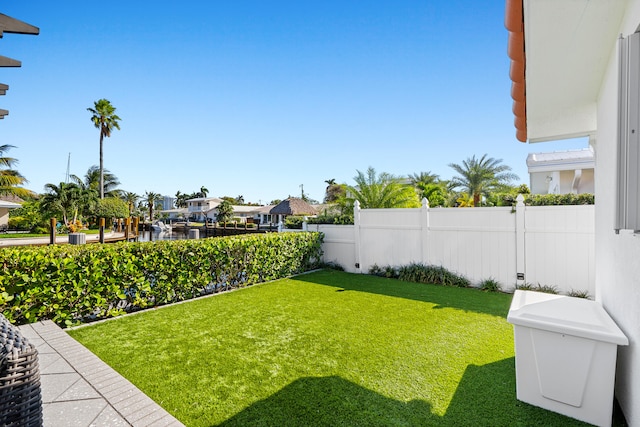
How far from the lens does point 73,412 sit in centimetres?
219

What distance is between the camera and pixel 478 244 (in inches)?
273

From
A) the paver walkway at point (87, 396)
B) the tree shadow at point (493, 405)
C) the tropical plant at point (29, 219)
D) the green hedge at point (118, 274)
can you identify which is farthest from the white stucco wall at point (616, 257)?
the tropical plant at point (29, 219)

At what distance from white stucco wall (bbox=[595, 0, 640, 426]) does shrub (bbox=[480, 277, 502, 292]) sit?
353cm

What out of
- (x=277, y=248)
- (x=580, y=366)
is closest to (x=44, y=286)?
(x=277, y=248)

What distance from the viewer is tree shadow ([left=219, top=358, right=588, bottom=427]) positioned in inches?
92.4

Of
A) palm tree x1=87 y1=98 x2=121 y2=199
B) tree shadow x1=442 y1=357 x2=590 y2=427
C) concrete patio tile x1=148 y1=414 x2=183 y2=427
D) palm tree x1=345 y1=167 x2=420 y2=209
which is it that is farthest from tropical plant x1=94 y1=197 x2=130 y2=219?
tree shadow x1=442 y1=357 x2=590 y2=427

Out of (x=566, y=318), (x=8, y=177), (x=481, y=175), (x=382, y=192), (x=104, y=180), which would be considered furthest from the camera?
(x=104, y=180)

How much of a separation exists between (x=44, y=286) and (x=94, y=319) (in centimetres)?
92

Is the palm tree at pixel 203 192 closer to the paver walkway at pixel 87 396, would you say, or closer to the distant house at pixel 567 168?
the distant house at pixel 567 168

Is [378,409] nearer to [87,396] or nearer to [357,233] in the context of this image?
[87,396]

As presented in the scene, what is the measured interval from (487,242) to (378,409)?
5512mm

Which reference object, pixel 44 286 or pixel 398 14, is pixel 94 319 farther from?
pixel 398 14

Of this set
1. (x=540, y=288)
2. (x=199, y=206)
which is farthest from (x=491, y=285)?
(x=199, y=206)

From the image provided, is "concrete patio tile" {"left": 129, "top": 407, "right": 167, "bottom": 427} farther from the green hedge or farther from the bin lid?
the green hedge
